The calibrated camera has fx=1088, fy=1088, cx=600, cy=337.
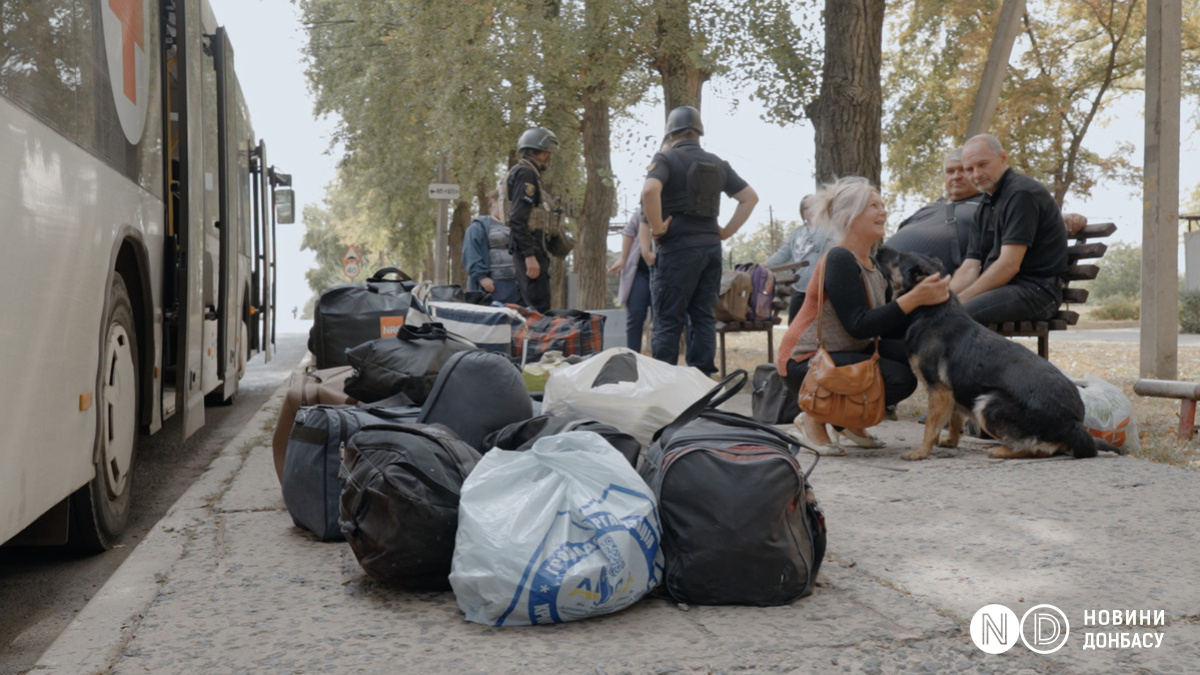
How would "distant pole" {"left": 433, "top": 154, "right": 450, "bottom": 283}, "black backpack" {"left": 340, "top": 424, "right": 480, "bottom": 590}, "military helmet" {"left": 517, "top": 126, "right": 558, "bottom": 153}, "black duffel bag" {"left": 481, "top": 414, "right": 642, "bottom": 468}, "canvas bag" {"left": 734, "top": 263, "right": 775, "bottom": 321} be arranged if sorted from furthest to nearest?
"distant pole" {"left": 433, "top": 154, "right": 450, "bottom": 283}, "canvas bag" {"left": 734, "top": 263, "right": 775, "bottom": 321}, "military helmet" {"left": 517, "top": 126, "right": 558, "bottom": 153}, "black duffel bag" {"left": 481, "top": 414, "right": 642, "bottom": 468}, "black backpack" {"left": 340, "top": 424, "right": 480, "bottom": 590}

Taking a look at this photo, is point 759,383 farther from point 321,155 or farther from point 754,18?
point 321,155

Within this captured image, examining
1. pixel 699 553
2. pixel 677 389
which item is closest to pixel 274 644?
pixel 699 553

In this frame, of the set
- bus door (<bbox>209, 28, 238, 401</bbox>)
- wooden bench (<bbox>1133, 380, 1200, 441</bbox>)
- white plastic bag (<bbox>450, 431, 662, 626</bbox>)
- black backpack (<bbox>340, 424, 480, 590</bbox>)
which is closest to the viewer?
white plastic bag (<bbox>450, 431, 662, 626</bbox>)

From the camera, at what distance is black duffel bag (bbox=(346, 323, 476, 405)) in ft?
16.6

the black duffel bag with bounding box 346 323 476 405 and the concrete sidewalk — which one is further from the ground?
the black duffel bag with bounding box 346 323 476 405

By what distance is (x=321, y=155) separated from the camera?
3089cm

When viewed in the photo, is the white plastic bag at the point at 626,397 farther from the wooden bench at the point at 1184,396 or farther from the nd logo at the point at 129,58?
the wooden bench at the point at 1184,396

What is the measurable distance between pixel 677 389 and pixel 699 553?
195cm

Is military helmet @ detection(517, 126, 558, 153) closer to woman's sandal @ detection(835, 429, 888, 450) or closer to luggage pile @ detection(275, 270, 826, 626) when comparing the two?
woman's sandal @ detection(835, 429, 888, 450)

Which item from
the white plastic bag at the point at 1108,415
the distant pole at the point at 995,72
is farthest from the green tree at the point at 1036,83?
the white plastic bag at the point at 1108,415

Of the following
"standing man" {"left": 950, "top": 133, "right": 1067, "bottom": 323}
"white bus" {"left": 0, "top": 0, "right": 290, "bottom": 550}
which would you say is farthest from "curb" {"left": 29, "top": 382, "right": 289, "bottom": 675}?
"standing man" {"left": 950, "top": 133, "right": 1067, "bottom": 323}

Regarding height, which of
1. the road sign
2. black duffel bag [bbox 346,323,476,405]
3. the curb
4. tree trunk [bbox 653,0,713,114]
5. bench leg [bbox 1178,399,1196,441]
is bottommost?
the curb

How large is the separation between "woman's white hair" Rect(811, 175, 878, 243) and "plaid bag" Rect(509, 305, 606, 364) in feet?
6.49

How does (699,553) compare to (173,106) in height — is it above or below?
below
